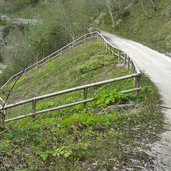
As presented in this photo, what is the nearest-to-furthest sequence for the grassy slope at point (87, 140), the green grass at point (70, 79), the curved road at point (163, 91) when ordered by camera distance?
the grassy slope at point (87, 140) < the curved road at point (163, 91) < the green grass at point (70, 79)

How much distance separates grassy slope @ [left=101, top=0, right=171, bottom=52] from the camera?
151ft

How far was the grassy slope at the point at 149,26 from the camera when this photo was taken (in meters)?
45.9

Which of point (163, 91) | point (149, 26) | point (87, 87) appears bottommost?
point (163, 91)

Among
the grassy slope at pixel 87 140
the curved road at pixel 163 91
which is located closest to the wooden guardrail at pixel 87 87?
the grassy slope at pixel 87 140

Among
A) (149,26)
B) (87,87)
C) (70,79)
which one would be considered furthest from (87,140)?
(149,26)

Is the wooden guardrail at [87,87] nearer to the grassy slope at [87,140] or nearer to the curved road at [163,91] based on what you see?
the grassy slope at [87,140]

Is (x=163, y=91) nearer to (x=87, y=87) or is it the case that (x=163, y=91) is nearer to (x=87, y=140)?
(x=87, y=87)

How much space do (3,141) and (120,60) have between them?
17.7 meters

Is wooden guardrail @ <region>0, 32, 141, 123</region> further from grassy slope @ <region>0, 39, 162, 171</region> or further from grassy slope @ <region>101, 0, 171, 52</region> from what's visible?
grassy slope @ <region>101, 0, 171, 52</region>

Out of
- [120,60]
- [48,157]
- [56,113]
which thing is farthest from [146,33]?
[48,157]

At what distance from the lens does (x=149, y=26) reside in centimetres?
5525

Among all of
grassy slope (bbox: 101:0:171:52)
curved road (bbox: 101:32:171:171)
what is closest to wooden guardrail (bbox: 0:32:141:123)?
curved road (bbox: 101:32:171:171)

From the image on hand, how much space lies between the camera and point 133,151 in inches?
370

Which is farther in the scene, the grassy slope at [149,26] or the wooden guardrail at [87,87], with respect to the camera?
the grassy slope at [149,26]
